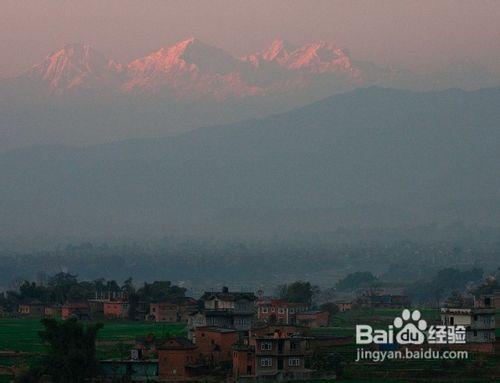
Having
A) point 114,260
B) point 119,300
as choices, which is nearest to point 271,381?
point 119,300

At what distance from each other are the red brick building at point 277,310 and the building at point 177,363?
25.1 metres

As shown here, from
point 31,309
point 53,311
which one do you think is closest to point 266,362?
point 53,311

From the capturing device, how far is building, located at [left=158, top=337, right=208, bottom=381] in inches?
2108

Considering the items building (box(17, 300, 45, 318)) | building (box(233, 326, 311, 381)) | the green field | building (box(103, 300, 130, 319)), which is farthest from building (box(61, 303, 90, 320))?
building (box(233, 326, 311, 381))

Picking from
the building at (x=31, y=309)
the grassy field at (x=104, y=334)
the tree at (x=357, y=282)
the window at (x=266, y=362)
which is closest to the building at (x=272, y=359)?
the window at (x=266, y=362)

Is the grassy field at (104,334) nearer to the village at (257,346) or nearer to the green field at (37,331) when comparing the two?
the green field at (37,331)

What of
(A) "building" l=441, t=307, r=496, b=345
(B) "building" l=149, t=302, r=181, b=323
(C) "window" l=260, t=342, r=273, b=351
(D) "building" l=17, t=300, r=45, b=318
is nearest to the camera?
(C) "window" l=260, t=342, r=273, b=351

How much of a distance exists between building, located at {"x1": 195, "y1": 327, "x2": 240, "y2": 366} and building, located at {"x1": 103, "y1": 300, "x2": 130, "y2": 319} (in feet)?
111

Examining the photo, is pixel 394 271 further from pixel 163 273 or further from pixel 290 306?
pixel 290 306

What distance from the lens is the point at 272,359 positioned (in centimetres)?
5291

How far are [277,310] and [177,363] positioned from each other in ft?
97.7

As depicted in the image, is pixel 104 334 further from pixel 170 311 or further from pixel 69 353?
pixel 69 353

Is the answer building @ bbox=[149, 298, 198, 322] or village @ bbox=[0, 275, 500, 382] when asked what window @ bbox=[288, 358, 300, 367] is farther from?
building @ bbox=[149, 298, 198, 322]

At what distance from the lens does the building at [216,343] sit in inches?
2195
